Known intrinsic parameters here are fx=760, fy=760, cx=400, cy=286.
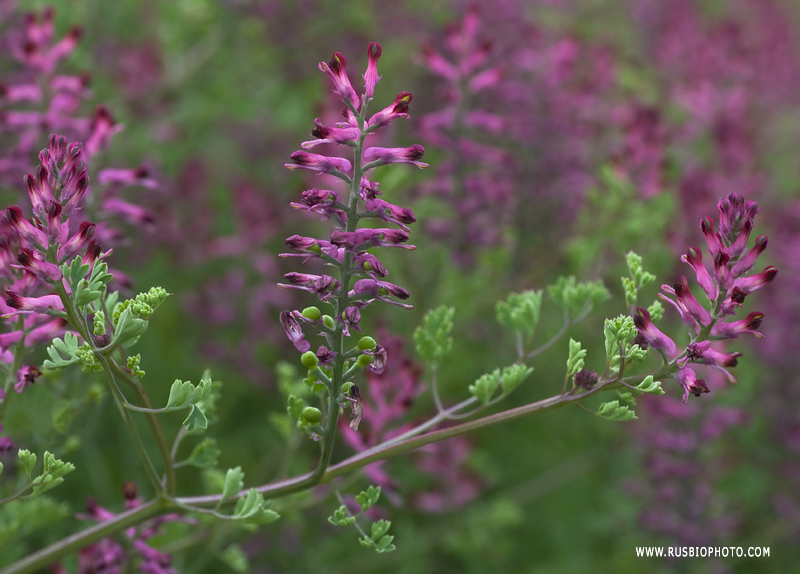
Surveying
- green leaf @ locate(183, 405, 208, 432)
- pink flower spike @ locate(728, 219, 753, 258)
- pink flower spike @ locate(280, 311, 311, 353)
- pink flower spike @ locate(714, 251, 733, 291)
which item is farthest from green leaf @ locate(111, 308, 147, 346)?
pink flower spike @ locate(728, 219, 753, 258)

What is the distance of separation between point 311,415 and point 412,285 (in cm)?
376

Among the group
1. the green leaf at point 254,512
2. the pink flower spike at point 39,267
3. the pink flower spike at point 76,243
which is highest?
the pink flower spike at point 76,243

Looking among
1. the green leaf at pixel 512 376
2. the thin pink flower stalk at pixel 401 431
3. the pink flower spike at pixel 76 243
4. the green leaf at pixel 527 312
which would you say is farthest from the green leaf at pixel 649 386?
the pink flower spike at pixel 76 243

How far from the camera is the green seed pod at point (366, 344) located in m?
2.36

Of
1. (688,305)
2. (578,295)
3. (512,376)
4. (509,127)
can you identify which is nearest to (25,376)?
(512,376)

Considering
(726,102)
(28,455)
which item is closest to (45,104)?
(28,455)

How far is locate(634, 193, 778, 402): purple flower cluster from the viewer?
2.44m

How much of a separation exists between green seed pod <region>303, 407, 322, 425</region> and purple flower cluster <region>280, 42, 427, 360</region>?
198mm

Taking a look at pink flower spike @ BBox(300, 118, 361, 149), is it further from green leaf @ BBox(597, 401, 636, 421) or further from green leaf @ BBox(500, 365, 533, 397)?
green leaf @ BBox(597, 401, 636, 421)

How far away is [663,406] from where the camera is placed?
19.2 ft

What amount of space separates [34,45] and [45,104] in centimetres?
34

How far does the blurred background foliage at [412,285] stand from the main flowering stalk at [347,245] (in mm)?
2567

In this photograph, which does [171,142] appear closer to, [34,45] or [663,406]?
[34,45]

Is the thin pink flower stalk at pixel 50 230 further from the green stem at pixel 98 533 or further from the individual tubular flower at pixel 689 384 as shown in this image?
the individual tubular flower at pixel 689 384
